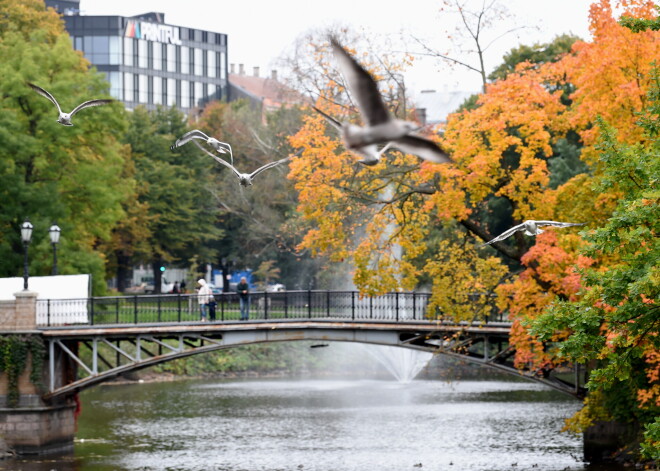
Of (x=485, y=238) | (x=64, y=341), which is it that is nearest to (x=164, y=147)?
(x=64, y=341)

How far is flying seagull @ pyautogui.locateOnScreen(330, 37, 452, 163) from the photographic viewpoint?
449 inches

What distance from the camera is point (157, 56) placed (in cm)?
12825

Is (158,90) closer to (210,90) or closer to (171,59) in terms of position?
(171,59)

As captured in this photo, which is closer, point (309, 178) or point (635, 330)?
point (635, 330)

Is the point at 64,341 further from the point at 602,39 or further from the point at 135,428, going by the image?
the point at 602,39

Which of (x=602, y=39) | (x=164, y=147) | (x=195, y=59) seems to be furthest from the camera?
(x=195, y=59)

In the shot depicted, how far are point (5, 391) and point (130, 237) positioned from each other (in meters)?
33.7

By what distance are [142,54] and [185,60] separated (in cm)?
603

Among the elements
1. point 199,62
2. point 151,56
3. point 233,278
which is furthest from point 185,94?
point 233,278

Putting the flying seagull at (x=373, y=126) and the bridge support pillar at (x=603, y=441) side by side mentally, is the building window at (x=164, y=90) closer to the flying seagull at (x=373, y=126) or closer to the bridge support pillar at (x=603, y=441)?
the bridge support pillar at (x=603, y=441)

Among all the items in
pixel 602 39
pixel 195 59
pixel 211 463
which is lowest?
pixel 211 463

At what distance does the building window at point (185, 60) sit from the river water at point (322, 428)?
73.2 metres

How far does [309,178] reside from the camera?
34.5m

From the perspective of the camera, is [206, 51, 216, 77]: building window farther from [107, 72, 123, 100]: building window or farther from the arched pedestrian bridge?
the arched pedestrian bridge
